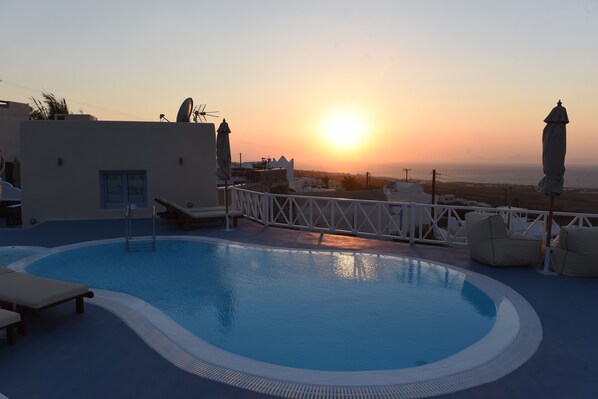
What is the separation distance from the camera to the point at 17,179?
18156mm

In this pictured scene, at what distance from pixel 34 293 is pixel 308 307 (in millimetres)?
3394

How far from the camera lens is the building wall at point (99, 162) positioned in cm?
1233

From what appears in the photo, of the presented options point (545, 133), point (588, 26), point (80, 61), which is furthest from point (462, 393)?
point (80, 61)

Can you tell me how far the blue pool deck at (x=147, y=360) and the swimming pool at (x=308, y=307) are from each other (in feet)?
1.23

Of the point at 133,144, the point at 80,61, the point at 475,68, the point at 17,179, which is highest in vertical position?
the point at 80,61

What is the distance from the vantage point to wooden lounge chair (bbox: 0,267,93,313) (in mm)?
4332

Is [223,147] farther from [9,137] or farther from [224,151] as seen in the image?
[9,137]

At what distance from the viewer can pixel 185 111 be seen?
14703mm

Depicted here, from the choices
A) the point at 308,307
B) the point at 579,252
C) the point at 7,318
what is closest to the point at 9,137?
the point at 7,318

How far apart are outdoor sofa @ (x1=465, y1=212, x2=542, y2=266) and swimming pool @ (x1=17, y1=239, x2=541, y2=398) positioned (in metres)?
0.81

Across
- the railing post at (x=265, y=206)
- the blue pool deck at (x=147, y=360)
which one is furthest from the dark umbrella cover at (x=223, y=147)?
the blue pool deck at (x=147, y=360)

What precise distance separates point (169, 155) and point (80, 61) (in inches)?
246

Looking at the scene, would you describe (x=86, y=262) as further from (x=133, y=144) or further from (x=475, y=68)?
(x=475, y=68)

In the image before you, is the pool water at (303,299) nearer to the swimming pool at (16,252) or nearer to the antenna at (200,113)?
the swimming pool at (16,252)
